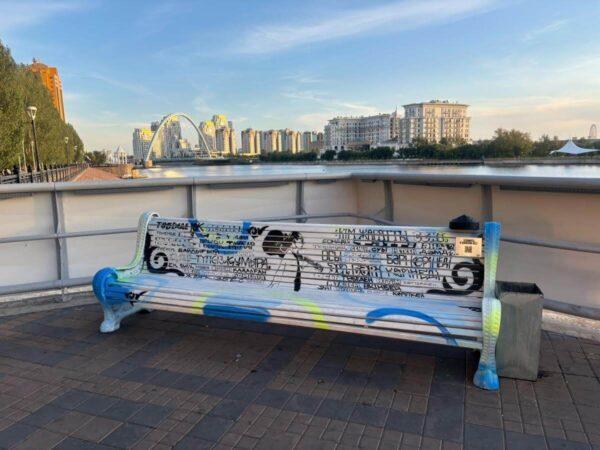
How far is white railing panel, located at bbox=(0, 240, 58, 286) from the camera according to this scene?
472 cm

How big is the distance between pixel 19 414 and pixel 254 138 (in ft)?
583

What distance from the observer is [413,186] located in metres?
5.20

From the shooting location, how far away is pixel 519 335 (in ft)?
9.75

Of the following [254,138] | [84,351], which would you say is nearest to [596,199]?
[84,351]

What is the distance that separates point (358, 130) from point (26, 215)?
149m

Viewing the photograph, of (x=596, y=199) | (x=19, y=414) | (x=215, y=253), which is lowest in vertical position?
(x=19, y=414)

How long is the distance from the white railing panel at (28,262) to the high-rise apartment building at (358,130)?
453ft

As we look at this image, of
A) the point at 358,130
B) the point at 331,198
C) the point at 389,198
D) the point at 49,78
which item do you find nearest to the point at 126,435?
the point at 389,198

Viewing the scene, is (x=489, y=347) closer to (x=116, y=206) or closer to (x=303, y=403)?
(x=303, y=403)

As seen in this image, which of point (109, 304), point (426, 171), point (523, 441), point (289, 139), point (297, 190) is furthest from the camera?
point (289, 139)

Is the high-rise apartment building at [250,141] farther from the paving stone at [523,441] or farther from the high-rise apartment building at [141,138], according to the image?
the paving stone at [523,441]

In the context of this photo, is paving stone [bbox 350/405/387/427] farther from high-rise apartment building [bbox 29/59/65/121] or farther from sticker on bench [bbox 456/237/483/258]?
high-rise apartment building [bbox 29/59/65/121]

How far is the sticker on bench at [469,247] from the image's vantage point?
3072 mm

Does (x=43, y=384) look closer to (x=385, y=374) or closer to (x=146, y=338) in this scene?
(x=146, y=338)
